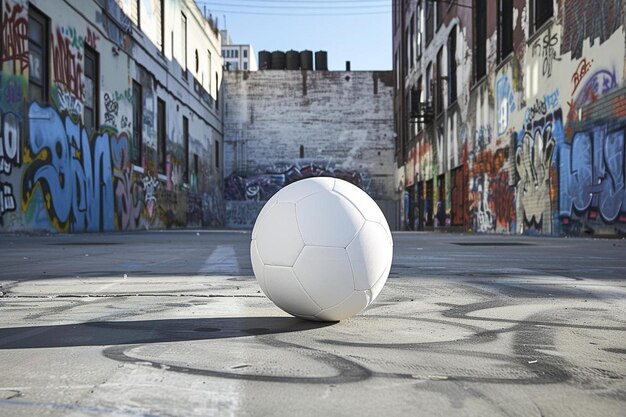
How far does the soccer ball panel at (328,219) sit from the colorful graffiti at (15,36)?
12.2 meters

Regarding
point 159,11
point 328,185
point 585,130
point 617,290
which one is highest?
point 159,11

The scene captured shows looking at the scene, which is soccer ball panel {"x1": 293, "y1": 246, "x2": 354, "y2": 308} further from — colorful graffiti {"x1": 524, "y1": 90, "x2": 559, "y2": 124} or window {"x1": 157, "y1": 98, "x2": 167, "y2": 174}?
window {"x1": 157, "y1": 98, "x2": 167, "y2": 174}

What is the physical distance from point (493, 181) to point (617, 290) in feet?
47.5

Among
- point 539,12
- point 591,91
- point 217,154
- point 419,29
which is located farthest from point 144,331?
point 217,154

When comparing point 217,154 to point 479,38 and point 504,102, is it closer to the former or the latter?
point 479,38

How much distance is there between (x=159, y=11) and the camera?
23859 millimetres

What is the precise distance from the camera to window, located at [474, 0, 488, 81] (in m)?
19.4

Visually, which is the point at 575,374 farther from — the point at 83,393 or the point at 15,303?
the point at 15,303

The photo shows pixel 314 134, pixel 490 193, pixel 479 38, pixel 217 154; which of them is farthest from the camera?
pixel 314 134

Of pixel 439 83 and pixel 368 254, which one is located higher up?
pixel 439 83

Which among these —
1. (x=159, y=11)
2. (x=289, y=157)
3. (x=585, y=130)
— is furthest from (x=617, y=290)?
(x=289, y=157)

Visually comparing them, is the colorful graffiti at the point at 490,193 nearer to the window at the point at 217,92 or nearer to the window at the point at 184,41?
the window at the point at 184,41

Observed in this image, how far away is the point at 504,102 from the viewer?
1700 cm

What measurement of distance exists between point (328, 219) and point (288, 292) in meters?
0.40
